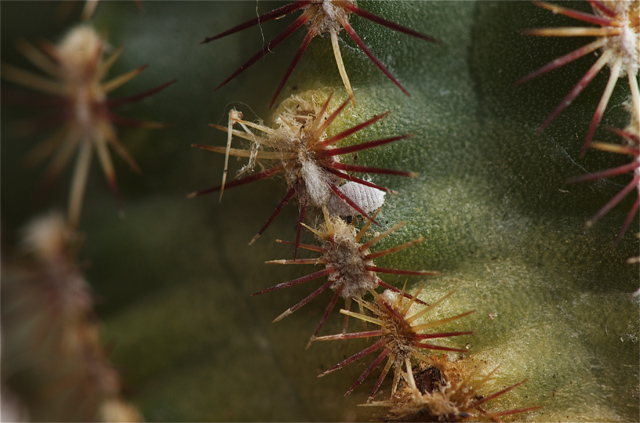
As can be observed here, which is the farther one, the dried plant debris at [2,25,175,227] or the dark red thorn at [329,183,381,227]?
the dried plant debris at [2,25,175,227]

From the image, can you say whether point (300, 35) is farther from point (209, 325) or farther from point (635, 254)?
point (635, 254)

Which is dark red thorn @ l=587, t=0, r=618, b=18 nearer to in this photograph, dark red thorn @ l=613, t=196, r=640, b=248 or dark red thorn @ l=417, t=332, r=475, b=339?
dark red thorn @ l=613, t=196, r=640, b=248

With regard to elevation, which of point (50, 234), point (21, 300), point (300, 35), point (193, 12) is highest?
point (193, 12)

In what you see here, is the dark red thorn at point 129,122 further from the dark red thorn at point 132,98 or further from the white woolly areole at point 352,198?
the white woolly areole at point 352,198

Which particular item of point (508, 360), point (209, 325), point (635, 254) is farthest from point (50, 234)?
point (635, 254)

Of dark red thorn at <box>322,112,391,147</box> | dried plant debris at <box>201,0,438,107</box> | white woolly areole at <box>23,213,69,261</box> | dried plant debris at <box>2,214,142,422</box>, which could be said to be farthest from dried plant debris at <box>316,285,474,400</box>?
white woolly areole at <box>23,213,69,261</box>

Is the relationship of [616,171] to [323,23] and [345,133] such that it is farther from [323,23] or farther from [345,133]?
[323,23]

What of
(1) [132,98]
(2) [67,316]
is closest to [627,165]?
(1) [132,98]
